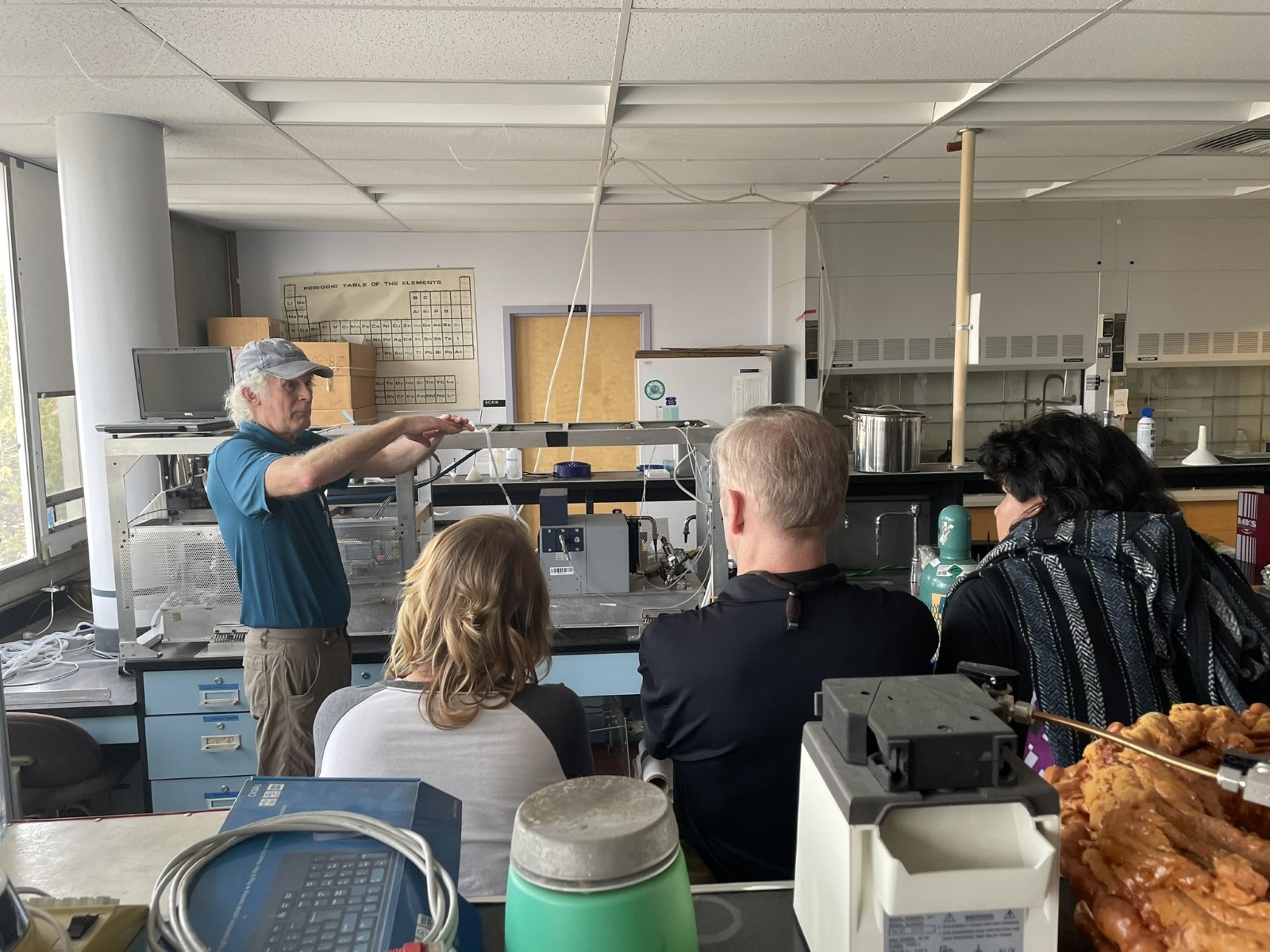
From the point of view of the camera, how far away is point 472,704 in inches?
48.1

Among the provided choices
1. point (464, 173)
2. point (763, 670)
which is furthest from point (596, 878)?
point (464, 173)

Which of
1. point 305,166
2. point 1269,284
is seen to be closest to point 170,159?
point 305,166

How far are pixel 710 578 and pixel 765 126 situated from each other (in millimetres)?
1790

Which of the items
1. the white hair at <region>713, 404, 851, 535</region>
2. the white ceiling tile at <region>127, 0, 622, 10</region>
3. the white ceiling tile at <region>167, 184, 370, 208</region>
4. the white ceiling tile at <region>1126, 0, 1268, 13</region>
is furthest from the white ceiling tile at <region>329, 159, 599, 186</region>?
the white hair at <region>713, 404, 851, 535</region>

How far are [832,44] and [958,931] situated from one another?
97.2 inches

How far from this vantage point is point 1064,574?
1.39 meters

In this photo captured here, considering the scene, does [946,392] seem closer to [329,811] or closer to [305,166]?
[305,166]

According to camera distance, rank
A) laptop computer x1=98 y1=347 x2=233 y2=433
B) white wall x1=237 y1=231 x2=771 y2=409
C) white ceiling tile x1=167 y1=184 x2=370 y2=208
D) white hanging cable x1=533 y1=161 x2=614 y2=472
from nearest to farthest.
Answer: laptop computer x1=98 y1=347 x2=233 y2=433
white hanging cable x1=533 y1=161 x2=614 y2=472
white ceiling tile x1=167 y1=184 x2=370 y2=208
white wall x1=237 y1=231 x2=771 y2=409

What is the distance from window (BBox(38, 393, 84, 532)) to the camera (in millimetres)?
3814

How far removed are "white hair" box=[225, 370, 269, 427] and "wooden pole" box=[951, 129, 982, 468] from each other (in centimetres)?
259

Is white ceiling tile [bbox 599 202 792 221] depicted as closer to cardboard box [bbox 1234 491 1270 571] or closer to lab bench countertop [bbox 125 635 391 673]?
cardboard box [bbox 1234 491 1270 571]

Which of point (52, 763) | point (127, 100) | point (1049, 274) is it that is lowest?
point (52, 763)

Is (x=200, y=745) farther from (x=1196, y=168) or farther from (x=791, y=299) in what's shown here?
(x=1196, y=168)

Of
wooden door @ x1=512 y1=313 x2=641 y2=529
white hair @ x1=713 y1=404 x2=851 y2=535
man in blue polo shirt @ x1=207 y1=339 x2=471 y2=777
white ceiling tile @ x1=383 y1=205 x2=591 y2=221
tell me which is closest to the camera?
white hair @ x1=713 y1=404 x2=851 y2=535
